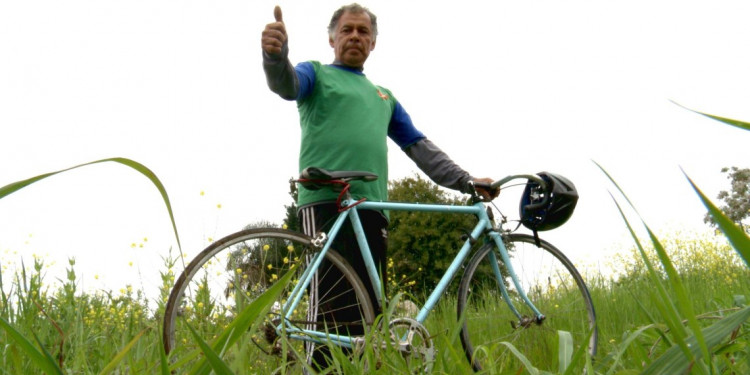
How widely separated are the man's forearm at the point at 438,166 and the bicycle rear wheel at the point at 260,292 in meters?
1.03

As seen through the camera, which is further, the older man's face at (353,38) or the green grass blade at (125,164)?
the older man's face at (353,38)

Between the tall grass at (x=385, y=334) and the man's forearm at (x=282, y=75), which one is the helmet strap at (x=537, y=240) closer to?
the tall grass at (x=385, y=334)

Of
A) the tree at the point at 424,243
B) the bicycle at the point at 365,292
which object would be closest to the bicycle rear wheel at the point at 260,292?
the bicycle at the point at 365,292

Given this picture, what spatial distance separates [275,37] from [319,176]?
682 mm

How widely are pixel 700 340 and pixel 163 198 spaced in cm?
48

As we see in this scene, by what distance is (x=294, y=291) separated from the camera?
3113 mm

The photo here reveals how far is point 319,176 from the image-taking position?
3.23m

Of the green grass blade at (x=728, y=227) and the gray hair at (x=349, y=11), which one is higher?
the gray hair at (x=349, y=11)

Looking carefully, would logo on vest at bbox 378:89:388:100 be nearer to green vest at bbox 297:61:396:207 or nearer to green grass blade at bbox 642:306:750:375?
green vest at bbox 297:61:396:207

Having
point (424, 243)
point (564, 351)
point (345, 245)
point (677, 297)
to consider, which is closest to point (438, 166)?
point (345, 245)

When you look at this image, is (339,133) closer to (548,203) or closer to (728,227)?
(548,203)

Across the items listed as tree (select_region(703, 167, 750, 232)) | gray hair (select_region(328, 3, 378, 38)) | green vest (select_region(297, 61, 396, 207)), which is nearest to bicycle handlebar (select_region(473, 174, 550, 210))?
green vest (select_region(297, 61, 396, 207))

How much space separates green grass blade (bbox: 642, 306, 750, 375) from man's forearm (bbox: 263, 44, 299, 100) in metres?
2.61

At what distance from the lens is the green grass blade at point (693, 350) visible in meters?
0.65
